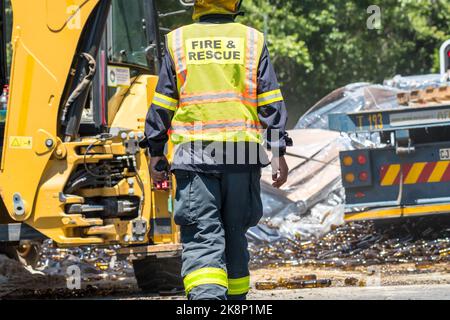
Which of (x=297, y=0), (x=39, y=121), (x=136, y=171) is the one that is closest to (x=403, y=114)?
(x=136, y=171)

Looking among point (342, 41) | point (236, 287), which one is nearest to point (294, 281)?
point (236, 287)

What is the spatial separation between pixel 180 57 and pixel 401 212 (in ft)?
16.8

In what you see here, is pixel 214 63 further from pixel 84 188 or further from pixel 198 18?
pixel 84 188

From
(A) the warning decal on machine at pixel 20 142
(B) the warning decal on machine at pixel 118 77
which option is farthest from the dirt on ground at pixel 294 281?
(B) the warning decal on machine at pixel 118 77

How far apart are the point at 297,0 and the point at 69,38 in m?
10.8

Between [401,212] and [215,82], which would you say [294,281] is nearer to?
[401,212]

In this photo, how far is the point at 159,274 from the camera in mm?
8562

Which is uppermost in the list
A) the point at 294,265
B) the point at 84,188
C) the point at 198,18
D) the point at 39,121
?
the point at 198,18

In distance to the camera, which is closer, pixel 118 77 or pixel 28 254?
pixel 118 77

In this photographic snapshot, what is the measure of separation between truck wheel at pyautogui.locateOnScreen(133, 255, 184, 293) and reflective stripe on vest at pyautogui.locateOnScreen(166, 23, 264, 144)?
3287 mm

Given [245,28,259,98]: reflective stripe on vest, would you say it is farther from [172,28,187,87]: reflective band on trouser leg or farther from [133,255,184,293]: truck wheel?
[133,255,184,293]: truck wheel

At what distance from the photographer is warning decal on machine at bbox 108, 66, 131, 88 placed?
27.5ft

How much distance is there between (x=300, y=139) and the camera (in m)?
13.5

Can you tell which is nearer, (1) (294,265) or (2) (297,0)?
(1) (294,265)
